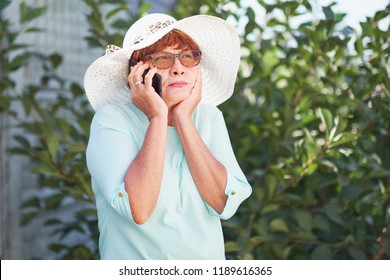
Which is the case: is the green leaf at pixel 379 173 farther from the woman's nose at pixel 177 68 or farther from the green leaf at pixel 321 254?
the woman's nose at pixel 177 68

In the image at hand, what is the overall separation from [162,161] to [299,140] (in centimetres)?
170

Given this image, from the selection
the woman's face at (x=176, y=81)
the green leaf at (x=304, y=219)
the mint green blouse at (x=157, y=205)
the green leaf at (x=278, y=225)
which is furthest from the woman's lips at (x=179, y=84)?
the green leaf at (x=304, y=219)

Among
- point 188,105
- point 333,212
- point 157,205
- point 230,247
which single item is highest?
point 188,105

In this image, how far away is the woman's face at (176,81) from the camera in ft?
5.33

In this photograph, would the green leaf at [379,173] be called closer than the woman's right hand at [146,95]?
No

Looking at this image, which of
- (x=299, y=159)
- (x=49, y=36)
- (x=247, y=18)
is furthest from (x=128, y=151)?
(x=49, y=36)

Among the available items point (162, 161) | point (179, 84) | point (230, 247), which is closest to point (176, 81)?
point (179, 84)

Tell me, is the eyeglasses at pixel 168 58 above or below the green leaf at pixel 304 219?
above

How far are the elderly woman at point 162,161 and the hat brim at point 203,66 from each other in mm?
18

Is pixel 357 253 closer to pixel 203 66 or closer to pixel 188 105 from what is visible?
pixel 203 66

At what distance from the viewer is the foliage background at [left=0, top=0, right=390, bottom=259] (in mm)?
2924

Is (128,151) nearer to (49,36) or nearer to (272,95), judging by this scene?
(272,95)

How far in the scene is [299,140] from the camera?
3141 millimetres
